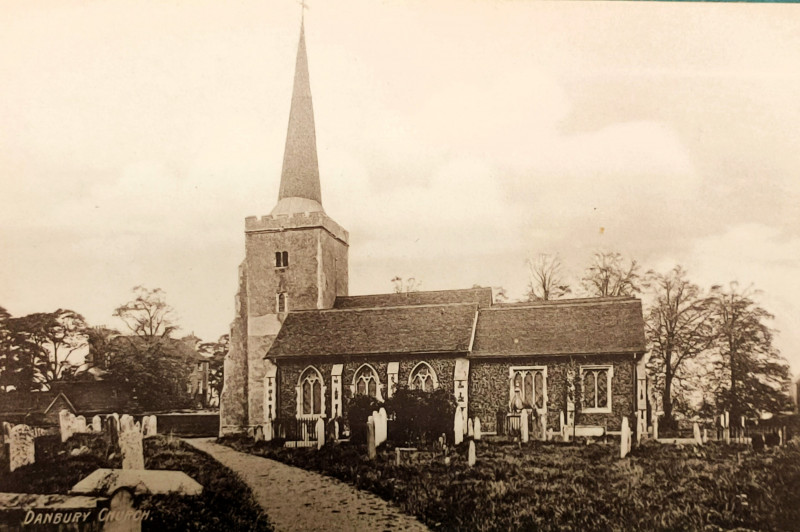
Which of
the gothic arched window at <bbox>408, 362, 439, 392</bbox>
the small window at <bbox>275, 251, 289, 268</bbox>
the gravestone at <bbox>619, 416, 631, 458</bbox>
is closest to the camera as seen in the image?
the gravestone at <bbox>619, 416, 631, 458</bbox>

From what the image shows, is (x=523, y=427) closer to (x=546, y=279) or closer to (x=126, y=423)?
(x=546, y=279)

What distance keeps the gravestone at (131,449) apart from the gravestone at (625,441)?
182 inches

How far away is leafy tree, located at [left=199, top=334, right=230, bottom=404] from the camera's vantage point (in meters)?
6.62

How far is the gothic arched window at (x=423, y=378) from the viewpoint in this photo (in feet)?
Answer: 21.7

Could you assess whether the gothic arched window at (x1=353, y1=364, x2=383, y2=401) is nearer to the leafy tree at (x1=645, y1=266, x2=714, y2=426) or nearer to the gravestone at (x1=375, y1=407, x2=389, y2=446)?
the gravestone at (x1=375, y1=407, x2=389, y2=446)

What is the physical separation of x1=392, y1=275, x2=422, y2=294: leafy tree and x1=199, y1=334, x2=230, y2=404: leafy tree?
6.21ft

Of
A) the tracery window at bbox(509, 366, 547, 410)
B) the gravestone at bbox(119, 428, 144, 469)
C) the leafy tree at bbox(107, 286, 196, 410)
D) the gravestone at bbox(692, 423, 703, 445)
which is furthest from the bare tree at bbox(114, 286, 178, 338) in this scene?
the gravestone at bbox(692, 423, 703, 445)

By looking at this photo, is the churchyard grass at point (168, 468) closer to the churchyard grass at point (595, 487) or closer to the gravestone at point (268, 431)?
the gravestone at point (268, 431)

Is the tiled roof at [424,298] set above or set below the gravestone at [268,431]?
above

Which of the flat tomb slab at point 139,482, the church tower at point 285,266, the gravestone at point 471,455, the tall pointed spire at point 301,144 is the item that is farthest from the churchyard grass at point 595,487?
the tall pointed spire at point 301,144

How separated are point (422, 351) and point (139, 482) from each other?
305 cm

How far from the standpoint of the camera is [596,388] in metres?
6.74

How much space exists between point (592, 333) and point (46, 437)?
555cm

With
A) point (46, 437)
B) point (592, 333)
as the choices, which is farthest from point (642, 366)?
point (46, 437)
